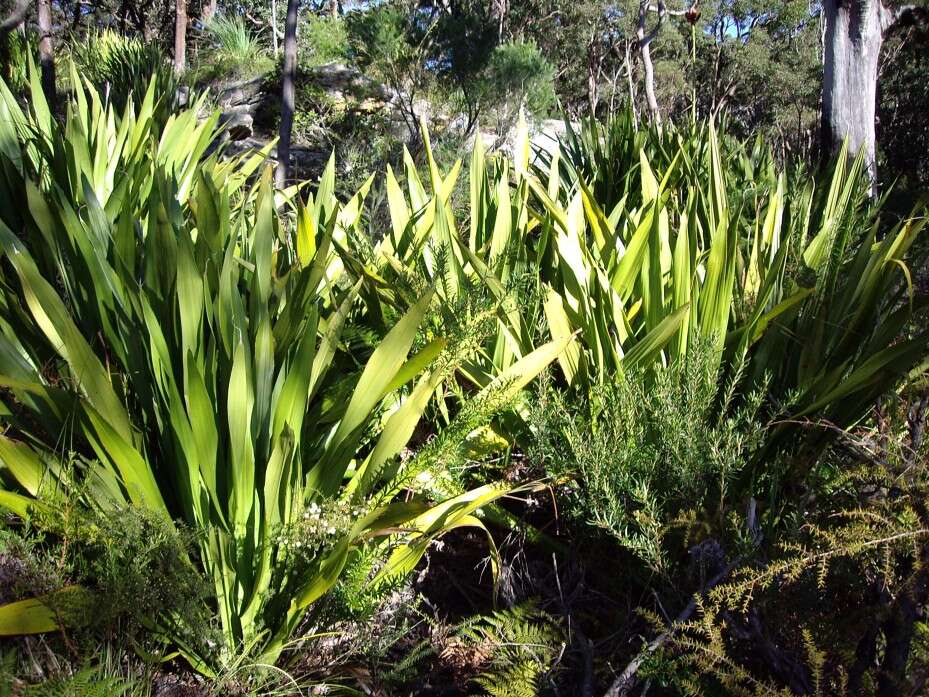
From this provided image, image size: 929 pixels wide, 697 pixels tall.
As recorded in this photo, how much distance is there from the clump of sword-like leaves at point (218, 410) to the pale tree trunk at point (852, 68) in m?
5.63

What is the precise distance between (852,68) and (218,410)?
6.45 m

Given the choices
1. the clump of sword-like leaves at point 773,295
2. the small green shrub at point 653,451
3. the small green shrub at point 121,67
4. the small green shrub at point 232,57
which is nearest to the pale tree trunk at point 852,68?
the clump of sword-like leaves at point 773,295

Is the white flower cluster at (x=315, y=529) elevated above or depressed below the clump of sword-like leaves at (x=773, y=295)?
below

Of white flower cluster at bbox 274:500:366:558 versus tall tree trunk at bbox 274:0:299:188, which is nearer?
white flower cluster at bbox 274:500:366:558

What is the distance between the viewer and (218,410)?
67.1 inches

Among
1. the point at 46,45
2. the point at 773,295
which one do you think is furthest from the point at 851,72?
the point at 46,45

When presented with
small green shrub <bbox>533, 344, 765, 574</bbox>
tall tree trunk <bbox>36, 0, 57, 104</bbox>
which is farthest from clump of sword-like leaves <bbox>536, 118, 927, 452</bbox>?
tall tree trunk <bbox>36, 0, 57, 104</bbox>

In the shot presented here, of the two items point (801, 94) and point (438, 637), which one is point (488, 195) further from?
point (801, 94)

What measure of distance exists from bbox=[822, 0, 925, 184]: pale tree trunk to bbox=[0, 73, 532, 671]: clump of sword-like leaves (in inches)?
222

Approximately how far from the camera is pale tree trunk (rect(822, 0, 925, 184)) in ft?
20.3

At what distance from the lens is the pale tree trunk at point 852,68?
618 centimetres

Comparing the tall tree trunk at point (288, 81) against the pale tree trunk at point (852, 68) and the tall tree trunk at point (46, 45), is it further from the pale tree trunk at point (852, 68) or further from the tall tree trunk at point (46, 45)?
the pale tree trunk at point (852, 68)

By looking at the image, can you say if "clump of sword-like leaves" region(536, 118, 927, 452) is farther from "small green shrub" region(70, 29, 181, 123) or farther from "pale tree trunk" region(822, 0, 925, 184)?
"small green shrub" region(70, 29, 181, 123)

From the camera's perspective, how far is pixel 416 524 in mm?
1809
